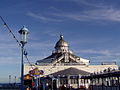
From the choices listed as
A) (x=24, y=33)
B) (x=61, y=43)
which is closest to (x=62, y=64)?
(x=61, y=43)

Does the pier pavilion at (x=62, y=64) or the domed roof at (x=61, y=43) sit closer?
the pier pavilion at (x=62, y=64)

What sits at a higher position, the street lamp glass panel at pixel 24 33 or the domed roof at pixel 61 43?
the domed roof at pixel 61 43

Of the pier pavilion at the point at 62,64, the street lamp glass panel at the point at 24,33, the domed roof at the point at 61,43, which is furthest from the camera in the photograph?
the domed roof at the point at 61,43

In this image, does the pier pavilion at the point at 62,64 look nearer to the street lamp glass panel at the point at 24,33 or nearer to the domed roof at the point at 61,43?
the domed roof at the point at 61,43

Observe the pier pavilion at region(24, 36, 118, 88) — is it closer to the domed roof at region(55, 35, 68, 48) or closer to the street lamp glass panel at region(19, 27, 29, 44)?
the domed roof at region(55, 35, 68, 48)

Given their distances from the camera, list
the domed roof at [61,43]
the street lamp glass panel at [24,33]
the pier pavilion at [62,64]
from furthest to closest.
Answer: the domed roof at [61,43]
the pier pavilion at [62,64]
the street lamp glass panel at [24,33]

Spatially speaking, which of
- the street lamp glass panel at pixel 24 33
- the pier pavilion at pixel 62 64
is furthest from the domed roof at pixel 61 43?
the street lamp glass panel at pixel 24 33

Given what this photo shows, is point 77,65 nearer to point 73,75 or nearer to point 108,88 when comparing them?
point 73,75

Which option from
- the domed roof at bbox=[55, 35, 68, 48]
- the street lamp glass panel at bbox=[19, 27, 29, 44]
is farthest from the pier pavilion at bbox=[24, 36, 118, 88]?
the street lamp glass panel at bbox=[19, 27, 29, 44]

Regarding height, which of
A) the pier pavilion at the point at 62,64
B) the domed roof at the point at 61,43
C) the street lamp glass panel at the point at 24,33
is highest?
the domed roof at the point at 61,43

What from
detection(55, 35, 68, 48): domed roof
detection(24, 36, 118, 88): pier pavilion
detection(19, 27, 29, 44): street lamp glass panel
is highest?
detection(55, 35, 68, 48): domed roof

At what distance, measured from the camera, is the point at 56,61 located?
79.4 metres

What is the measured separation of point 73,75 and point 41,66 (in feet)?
69.1

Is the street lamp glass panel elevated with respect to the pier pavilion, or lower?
lower
